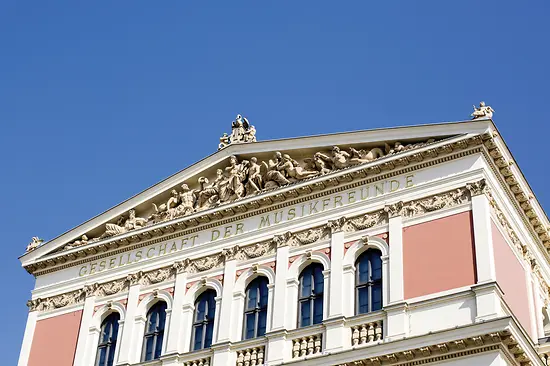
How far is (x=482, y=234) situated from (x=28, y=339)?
14.9 metres

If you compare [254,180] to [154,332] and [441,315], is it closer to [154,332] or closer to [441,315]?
[154,332]

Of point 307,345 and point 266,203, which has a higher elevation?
point 266,203

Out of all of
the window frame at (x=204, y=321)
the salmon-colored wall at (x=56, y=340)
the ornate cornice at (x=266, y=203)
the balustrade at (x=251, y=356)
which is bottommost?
the balustrade at (x=251, y=356)

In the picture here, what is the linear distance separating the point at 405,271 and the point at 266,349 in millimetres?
4248

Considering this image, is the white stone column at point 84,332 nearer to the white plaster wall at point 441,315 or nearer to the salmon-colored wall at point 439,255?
the salmon-colored wall at point 439,255

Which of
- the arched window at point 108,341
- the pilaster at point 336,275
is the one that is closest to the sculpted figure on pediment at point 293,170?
the pilaster at point 336,275

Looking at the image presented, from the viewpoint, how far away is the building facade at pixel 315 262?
24812mm

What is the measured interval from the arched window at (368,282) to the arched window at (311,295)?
43.4 inches

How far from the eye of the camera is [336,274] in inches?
1055

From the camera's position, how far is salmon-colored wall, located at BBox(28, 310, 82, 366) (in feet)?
100

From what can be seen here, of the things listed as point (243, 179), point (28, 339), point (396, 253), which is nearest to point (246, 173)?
point (243, 179)

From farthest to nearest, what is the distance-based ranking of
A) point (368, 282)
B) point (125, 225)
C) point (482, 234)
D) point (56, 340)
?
point (125, 225) < point (56, 340) < point (368, 282) < point (482, 234)

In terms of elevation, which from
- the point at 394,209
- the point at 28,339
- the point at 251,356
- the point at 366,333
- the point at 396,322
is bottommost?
the point at 396,322

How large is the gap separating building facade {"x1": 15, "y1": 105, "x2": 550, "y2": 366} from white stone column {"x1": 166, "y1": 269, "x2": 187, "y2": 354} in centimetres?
4
